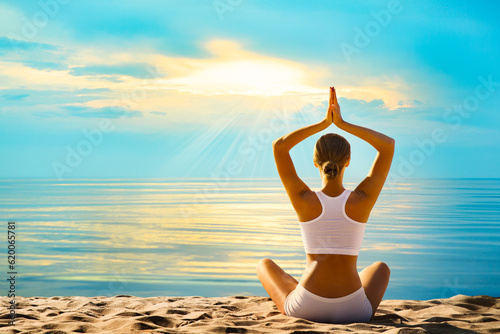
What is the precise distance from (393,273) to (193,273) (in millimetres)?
2286

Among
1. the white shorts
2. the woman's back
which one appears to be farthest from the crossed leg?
the woman's back

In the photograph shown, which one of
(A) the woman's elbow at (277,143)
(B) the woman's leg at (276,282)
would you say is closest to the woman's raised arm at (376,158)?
(A) the woman's elbow at (277,143)

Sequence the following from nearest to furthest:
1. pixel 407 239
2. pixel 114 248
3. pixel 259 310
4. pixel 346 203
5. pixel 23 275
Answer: pixel 346 203
pixel 259 310
pixel 23 275
pixel 114 248
pixel 407 239

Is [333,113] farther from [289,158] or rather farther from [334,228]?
[334,228]

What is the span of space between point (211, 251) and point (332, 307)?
13.8ft

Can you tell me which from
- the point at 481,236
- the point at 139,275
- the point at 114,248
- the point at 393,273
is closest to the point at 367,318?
the point at 393,273

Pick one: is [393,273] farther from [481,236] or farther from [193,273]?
[481,236]

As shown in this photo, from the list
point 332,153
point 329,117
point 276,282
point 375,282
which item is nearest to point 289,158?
point 332,153

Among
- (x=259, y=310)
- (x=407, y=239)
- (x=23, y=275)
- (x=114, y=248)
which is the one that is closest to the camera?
(x=259, y=310)

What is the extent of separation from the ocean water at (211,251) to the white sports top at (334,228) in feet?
6.96

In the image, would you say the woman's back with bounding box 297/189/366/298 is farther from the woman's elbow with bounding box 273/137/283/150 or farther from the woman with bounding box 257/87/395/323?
the woman's elbow with bounding box 273/137/283/150

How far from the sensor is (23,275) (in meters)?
5.51

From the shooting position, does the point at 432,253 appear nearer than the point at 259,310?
No

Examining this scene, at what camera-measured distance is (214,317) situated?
3.19 meters
